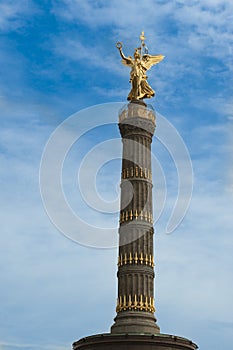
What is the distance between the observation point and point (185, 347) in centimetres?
5731

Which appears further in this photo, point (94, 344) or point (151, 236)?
point (151, 236)

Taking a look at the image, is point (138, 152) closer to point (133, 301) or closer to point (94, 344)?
point (133, 301)

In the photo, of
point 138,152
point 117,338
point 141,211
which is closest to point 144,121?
point 138,152

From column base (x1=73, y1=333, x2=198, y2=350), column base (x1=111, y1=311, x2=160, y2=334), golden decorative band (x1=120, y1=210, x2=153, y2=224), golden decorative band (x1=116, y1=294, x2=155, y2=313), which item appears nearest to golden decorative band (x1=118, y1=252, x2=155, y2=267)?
golden decorative band (x1=116, y1=294, x2=155, y2=313)

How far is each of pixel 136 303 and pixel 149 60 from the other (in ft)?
89.6

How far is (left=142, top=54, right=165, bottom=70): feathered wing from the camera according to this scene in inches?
2736

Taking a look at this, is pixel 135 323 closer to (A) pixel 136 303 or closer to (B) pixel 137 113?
(A) pixel 136 303

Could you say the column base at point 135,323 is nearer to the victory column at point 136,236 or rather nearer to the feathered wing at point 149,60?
the victory column at point 136,236

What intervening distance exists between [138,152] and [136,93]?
716 cm

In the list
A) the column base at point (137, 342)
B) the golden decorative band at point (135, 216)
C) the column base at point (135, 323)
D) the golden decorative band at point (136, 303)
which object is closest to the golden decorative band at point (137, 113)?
the golden decorative band at point (135, 216)

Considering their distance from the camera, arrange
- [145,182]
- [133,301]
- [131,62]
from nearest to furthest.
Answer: [133,301]
[145,182]
[131,62]

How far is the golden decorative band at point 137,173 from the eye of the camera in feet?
212

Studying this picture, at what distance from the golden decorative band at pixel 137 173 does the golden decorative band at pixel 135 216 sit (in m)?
3.87

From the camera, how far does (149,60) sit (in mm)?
69875
